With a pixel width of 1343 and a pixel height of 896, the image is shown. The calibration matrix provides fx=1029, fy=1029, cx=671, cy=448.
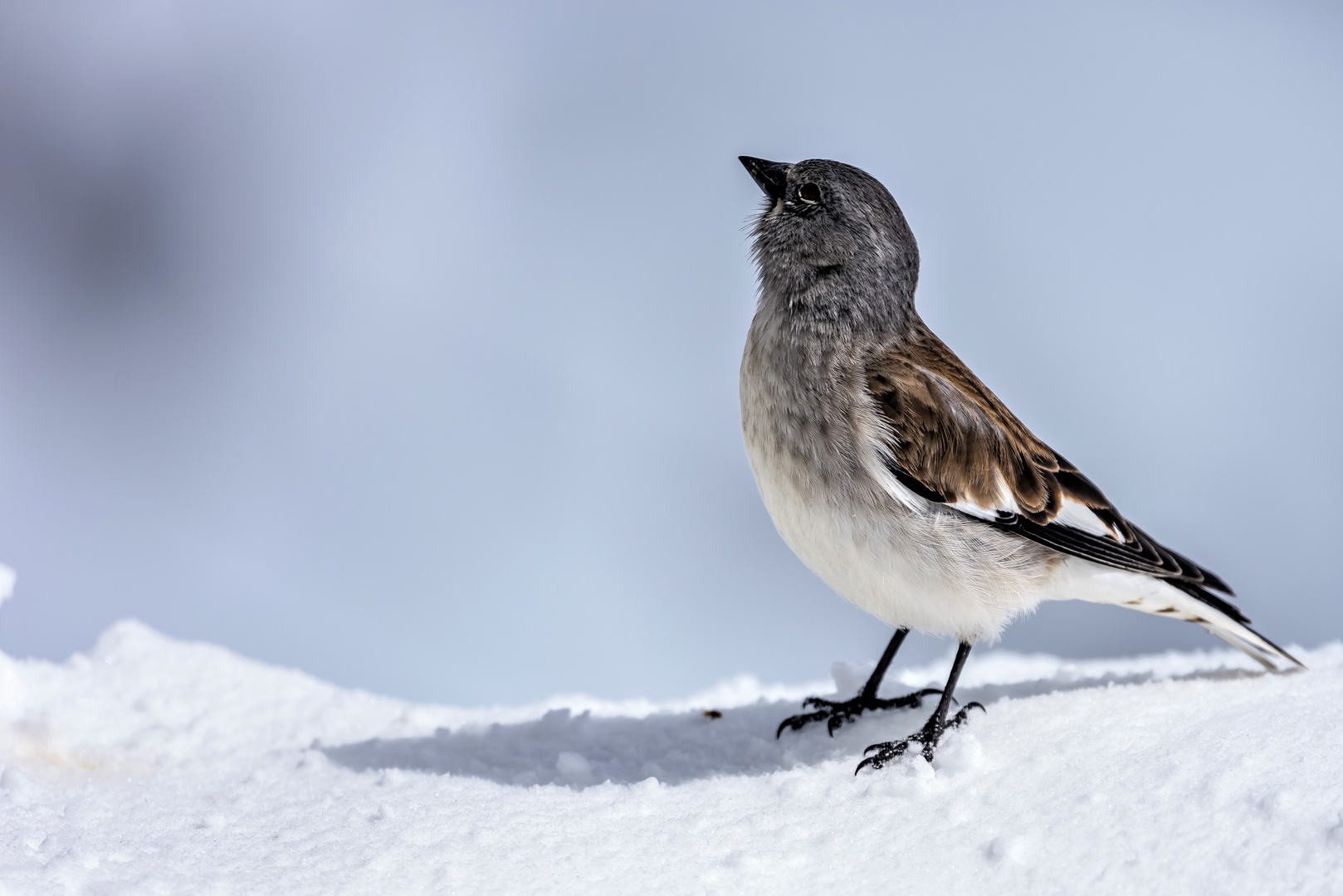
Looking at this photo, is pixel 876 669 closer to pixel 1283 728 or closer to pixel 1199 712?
pixel 1199 712

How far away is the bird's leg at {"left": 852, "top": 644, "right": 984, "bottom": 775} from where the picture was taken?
327 centimetres

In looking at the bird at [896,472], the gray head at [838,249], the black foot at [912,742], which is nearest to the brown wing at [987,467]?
the bird at [896,472]

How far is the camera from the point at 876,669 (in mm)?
3881

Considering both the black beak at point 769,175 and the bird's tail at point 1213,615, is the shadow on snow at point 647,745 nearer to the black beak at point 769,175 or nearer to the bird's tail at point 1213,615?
the bird's tail at point 1213,615

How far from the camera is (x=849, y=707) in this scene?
3.82m

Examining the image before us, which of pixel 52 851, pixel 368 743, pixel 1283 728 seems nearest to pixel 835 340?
pixel 1283 728

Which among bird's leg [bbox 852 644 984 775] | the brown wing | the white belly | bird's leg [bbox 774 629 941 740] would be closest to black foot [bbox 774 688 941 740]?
bird's leg [bbox 774 629 941 740]

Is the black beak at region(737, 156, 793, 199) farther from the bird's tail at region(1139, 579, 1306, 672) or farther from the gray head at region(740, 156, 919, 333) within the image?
the bird's tail at region(1139, 579, 1306, 672)

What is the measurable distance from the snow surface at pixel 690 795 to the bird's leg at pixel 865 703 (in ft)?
0.27

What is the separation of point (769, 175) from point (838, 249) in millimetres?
480

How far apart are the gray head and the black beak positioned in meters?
0.02

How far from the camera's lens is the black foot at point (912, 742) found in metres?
3.26

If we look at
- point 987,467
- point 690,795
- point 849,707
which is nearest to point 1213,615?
point 987,467

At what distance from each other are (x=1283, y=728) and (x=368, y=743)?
3144mm
